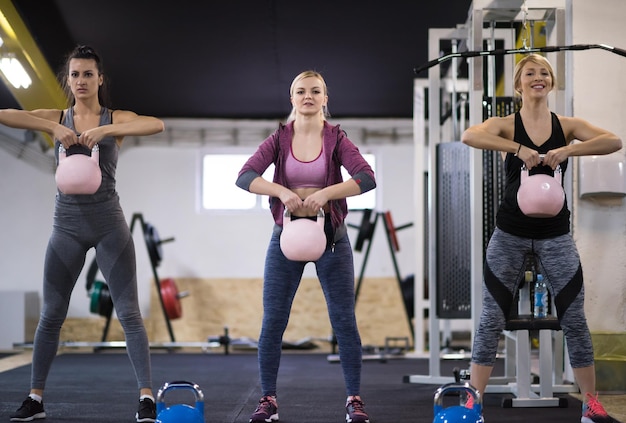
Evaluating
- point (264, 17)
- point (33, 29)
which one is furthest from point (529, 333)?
point (33, 29)

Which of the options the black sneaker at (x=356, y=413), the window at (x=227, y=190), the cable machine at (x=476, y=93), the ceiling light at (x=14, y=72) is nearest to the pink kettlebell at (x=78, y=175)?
the black sneaker at (x=356, y=413)

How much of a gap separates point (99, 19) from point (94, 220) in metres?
3.95

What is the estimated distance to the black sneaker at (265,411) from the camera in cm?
282

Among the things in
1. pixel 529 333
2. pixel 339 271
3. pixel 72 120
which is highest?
pixel 72 120

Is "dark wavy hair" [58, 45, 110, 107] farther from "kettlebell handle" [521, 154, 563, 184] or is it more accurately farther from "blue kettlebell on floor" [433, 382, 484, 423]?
"blue kettlebell on floor" [433, 382, 484, 423]

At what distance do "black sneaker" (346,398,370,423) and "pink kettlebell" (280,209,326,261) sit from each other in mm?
583

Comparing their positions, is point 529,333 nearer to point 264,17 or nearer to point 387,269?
point 264,17

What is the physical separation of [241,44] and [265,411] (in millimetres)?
4493

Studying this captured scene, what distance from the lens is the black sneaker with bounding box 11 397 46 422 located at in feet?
9.48

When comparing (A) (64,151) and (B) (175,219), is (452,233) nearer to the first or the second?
(A) (64,151)

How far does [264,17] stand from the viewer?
249 inches

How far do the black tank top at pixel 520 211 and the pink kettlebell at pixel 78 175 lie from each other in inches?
56.7

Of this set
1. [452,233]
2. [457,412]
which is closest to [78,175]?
[457,412]

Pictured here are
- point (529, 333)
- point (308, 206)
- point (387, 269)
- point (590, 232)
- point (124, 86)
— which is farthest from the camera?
point (387, 269)
